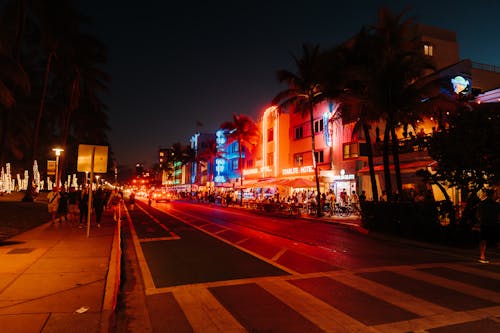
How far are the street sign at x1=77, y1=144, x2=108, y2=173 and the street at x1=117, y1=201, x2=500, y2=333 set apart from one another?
3.53m

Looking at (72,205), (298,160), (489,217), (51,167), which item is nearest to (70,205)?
(72,205)

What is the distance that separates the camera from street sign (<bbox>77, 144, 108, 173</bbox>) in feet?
46.1

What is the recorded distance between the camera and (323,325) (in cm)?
542

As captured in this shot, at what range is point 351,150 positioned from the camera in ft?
105

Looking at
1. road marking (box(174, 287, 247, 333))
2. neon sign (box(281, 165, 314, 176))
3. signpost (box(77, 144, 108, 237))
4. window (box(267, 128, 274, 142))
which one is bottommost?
road marking (box(174, 287, 247, 333))

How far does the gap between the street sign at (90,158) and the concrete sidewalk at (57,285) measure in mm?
2763

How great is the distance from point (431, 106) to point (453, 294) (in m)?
14.3

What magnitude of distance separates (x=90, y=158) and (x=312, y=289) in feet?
33.3

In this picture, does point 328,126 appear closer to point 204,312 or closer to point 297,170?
point 297,170

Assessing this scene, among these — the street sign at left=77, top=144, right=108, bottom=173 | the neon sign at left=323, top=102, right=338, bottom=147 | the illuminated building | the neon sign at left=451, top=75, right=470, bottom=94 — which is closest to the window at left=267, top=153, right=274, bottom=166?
the illuminated building

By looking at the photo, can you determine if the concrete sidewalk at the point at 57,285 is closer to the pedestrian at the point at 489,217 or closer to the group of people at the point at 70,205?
the group of people at the point at 70,205

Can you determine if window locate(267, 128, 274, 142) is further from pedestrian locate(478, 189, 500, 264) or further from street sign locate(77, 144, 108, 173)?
pedestrian locate(478, 189, 500, 264)

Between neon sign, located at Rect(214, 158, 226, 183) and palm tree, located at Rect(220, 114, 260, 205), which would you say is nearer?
palm tree, located at Rect(220, 114, 260, 205)

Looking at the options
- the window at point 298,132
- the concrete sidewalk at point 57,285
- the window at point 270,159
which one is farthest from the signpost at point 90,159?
the window at point 270,159
